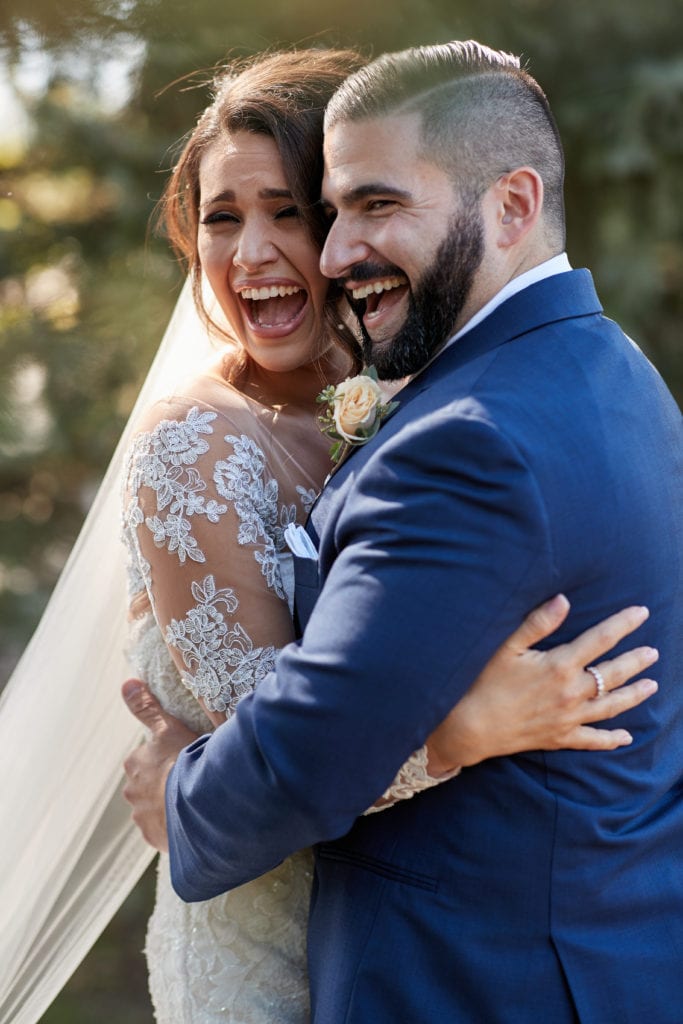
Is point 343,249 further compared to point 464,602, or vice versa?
point 343,249

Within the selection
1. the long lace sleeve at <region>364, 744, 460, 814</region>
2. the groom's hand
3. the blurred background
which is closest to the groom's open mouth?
the long lace sleeve at <region>364, 744, 460, 814</region>

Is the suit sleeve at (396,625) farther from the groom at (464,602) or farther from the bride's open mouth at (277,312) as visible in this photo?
the bride's open mouth at (277,312)

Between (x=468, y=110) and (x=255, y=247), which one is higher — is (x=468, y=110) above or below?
above

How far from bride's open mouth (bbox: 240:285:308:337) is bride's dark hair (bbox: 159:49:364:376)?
0.22ft

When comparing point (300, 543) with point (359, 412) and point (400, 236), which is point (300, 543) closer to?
point (359, 412)

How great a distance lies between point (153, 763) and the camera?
7.97 ft

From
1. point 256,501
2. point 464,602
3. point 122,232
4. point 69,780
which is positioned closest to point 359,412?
point 256,501

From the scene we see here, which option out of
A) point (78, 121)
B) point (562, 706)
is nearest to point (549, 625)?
point (562, 706)

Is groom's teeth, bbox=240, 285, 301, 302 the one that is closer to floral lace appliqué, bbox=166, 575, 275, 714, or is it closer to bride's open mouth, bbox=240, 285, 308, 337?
bride's open mouth, bbox=240, 285, 308, 337

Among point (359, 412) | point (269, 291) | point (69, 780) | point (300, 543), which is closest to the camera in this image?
point (359, 412)

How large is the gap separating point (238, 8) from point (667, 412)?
3.43ft

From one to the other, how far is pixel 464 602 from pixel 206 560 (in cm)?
71

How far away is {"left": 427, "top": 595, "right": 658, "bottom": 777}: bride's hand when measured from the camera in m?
1.81

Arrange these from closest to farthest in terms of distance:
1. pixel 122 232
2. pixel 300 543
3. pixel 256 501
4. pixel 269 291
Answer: pixel 300 543 → pixel 256 501 → pixel 269 291 → pixel 122 232
